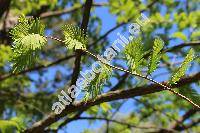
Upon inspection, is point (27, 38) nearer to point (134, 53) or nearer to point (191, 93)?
point (134, 53)

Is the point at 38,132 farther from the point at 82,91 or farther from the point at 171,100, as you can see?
the point at 171,100

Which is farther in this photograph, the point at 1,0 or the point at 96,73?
the point at 1,0

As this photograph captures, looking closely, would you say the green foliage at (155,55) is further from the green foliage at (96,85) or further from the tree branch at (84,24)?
the tree branch at (84,24)

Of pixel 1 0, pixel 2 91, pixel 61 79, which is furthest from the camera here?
pixel 61 79

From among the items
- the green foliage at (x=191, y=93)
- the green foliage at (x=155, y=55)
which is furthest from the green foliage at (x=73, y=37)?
the green foliage at (x=191, y=93)

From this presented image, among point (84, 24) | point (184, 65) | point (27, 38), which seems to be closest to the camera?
point (27, 38)

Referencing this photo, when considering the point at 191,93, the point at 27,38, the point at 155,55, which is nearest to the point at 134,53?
the point at 155,55

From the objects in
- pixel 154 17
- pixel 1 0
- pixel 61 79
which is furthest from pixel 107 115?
pixel 61 79
